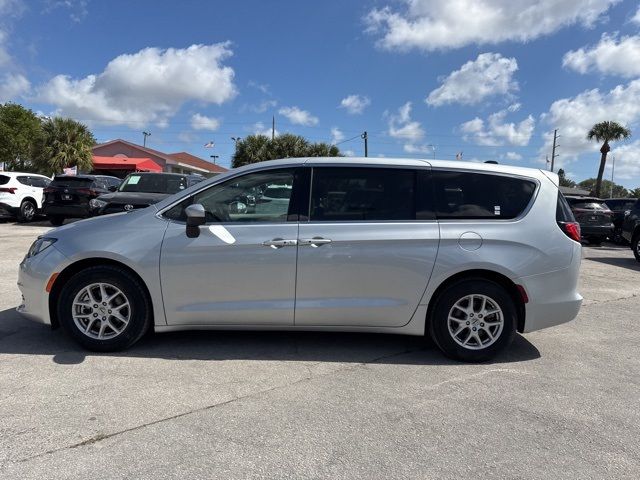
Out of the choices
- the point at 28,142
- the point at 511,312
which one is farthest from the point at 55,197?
the point at 28,142

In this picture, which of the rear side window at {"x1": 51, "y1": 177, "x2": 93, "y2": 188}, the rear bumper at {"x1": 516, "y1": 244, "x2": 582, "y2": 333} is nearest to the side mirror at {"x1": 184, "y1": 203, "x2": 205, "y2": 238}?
the rear bumper at {"x1": 516, "y1": 244, "x2": 582, "y2": 333}

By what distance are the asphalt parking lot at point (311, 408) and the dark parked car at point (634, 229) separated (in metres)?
8.30

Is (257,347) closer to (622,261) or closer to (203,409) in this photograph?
(203,409)

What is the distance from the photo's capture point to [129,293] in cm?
433

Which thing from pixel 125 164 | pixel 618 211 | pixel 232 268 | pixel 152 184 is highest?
pixel 125 164

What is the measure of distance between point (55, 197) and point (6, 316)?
10.9 meters

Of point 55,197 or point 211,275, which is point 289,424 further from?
point 55,197

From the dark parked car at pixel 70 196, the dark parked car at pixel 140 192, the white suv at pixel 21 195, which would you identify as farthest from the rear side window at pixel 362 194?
the white suv at pixel 21 195

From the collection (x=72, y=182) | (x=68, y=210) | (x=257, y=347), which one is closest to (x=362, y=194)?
(x=257, y=347)

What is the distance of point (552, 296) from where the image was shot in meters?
4.43

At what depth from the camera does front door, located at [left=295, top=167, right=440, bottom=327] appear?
4.29 m

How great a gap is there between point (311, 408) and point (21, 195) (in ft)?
52.4

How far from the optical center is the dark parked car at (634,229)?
12156 millimetres

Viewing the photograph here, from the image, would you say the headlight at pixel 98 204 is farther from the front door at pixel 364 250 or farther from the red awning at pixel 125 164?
the red awning at pixel 125 164
